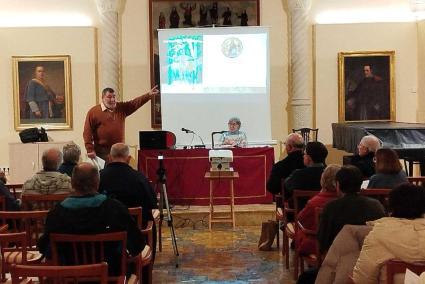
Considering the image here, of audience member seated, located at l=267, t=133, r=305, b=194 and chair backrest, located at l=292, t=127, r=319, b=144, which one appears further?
chair backrest, located at l=292, t=127, r=319, b=144

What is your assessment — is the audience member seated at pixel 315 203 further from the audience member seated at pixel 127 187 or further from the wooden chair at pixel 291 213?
the audience member seated at pixel 127 187

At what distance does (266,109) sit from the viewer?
992 centimetres

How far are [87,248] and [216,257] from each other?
2.91m

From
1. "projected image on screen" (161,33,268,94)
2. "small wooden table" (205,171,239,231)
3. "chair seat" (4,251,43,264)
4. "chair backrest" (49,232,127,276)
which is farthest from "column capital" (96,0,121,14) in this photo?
"chair backrest" (49,232,127,276)

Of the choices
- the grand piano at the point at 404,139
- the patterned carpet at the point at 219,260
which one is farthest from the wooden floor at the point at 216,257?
the grand piano at the point at 404,139

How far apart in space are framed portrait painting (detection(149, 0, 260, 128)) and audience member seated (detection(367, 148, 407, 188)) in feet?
19.9

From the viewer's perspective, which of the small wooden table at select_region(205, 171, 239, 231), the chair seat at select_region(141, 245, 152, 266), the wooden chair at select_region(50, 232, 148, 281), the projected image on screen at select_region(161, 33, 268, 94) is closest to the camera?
the wooden chair at select_region(50, 232, 148, 281)

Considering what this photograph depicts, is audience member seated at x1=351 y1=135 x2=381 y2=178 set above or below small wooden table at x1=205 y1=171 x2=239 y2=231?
above

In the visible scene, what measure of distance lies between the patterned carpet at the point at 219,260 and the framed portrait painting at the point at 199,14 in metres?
4.42

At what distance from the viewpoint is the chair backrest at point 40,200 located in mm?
4359

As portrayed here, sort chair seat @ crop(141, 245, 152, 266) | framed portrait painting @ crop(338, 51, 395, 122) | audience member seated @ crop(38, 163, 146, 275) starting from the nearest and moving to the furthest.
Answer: audience member seated @ crop(38, 163, 146, 275), chair seat @ crop(141, 245, 152, 266), framed portrait painting @ crop(338, 51, 395, 122)

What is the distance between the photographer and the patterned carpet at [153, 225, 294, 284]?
17.1 feet

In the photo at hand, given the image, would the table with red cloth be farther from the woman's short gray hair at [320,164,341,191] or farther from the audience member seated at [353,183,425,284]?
the audience member seated at [353,183,425,284]

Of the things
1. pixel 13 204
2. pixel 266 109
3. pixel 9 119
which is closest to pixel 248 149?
pixel 266 109
